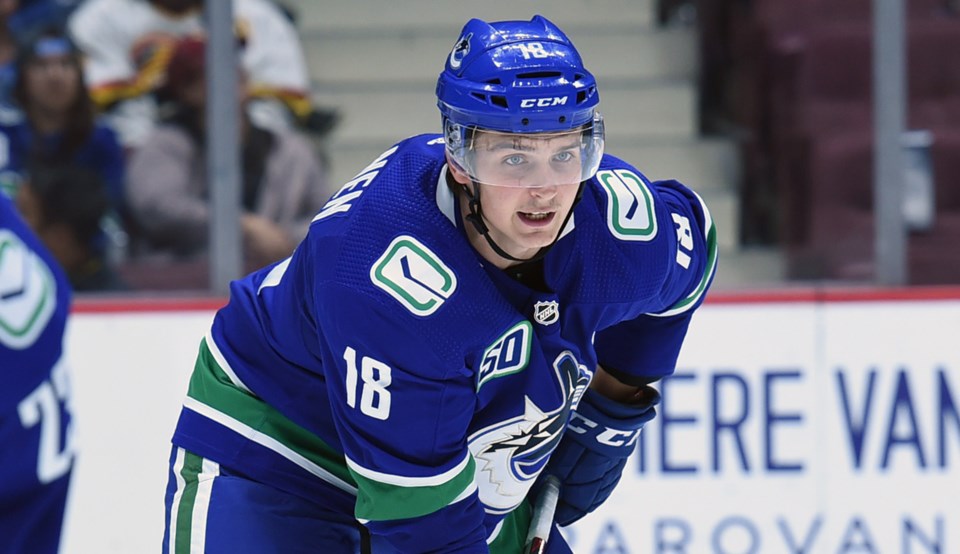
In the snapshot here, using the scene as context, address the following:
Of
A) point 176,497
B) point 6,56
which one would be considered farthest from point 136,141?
point 176,497

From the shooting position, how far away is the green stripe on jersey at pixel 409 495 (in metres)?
1.83

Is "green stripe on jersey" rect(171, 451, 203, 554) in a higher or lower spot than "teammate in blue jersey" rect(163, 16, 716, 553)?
lower

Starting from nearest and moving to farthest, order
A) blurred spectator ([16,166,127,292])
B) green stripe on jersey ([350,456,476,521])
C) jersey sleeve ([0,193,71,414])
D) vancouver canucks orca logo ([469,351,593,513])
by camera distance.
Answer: jersey sleeve ([0,193,71,414]) < green stripe on jersey ([350,456,476,521]) < vancouver canucks orca logo ([469,351,593,513]) < blurred spectator ([16,166,127,292])

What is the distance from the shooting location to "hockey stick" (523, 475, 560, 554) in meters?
2.20

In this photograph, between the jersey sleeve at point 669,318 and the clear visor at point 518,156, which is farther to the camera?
the jersey sleeve at point 669,318

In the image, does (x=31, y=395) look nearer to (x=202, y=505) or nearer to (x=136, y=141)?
(x=202, y=505)

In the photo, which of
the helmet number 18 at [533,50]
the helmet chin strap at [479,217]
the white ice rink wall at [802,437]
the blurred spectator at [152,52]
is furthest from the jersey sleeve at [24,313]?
the blurred spectator at [152,52]

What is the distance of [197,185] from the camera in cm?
340

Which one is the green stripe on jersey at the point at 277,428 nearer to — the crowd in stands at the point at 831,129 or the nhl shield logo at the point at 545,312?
the nhl shield logo at the point at 545,312

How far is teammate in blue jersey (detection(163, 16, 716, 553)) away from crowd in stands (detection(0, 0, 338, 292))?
1277mm

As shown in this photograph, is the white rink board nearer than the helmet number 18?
No

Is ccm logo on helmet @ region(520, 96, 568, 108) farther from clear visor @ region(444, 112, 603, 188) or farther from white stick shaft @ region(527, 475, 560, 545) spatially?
white stick shaft @ region(527, 475, 560, 545)

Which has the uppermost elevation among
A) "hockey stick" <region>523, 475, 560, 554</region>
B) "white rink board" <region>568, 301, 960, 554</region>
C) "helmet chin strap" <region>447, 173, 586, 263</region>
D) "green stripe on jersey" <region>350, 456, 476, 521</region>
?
"helmet chin strap" <region>447, 173, 586, 263</region>

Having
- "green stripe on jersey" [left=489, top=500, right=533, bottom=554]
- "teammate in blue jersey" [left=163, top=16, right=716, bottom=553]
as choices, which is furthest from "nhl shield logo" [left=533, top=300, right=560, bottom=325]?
"green stripe on jersey" [left=489, top=500, right=533, bottom=554]
